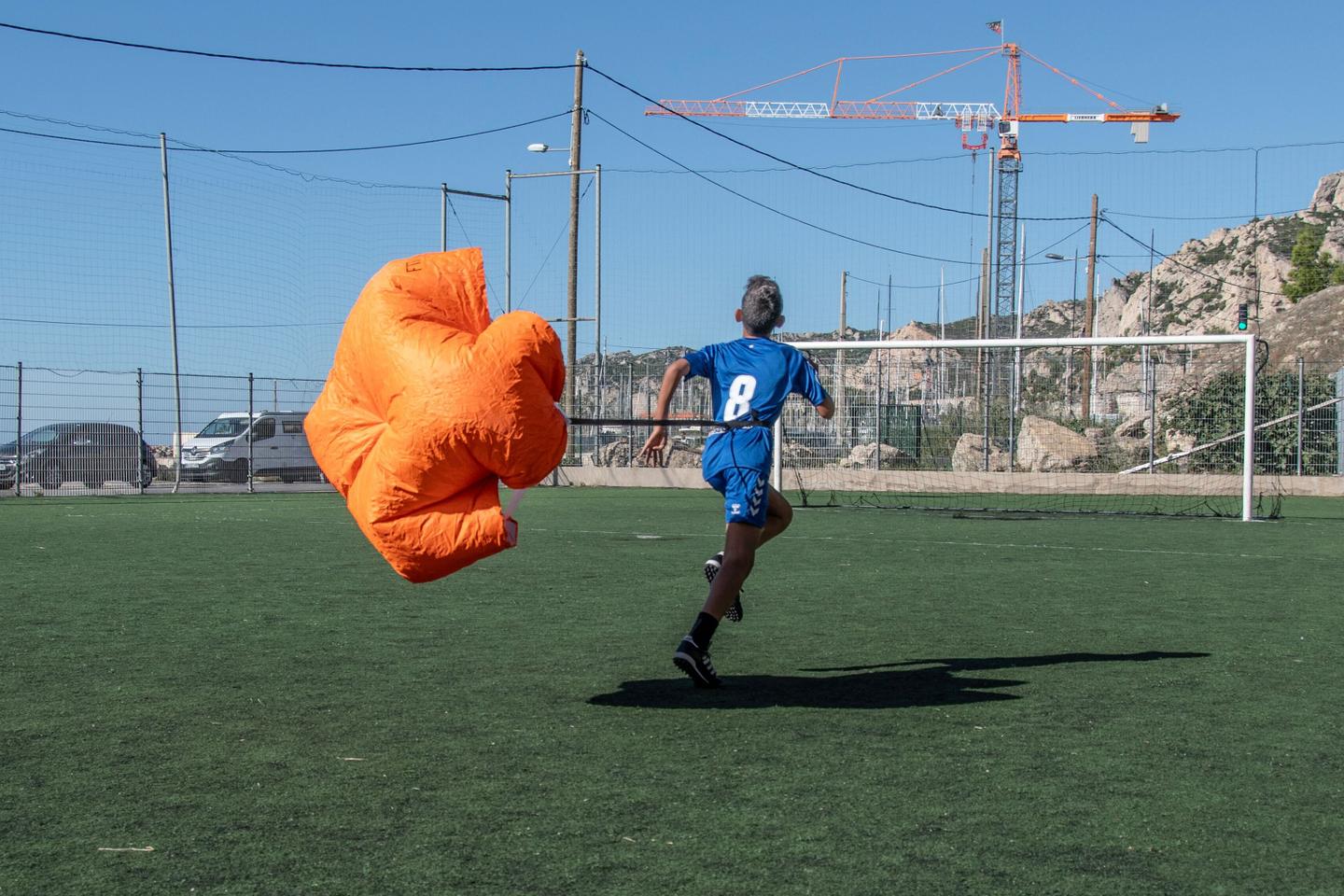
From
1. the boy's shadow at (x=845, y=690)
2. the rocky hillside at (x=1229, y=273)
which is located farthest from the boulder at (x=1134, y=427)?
the rocky hillside at (x=1229, y=273)

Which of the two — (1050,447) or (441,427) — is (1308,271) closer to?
(1050,447)

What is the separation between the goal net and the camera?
22.3 meters

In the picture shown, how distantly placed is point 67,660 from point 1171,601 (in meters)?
6.26

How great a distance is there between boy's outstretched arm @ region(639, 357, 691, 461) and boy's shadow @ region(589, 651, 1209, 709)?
1.00m

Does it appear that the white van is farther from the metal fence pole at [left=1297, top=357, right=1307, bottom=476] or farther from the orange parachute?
the orange parachute

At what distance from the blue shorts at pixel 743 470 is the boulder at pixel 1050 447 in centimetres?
1815

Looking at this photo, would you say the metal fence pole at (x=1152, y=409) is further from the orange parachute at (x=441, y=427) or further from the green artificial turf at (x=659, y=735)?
the orange parachute at (x=441, y=427)

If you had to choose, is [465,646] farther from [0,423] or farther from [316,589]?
[0,423]

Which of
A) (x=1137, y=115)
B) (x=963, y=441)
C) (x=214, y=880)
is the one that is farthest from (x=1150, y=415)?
(x=1137, y=115)

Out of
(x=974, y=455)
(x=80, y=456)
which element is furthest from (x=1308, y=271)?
(x=80, y=456)

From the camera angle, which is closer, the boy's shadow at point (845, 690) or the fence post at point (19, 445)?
the boy's shadow at point (845, 690)

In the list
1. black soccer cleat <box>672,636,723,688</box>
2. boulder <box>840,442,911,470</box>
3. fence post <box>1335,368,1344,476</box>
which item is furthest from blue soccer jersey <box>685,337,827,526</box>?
fence post <box>1335,368,1344,476</box>

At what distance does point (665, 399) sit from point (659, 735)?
1671 mm

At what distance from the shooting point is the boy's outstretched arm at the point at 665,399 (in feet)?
18.5
